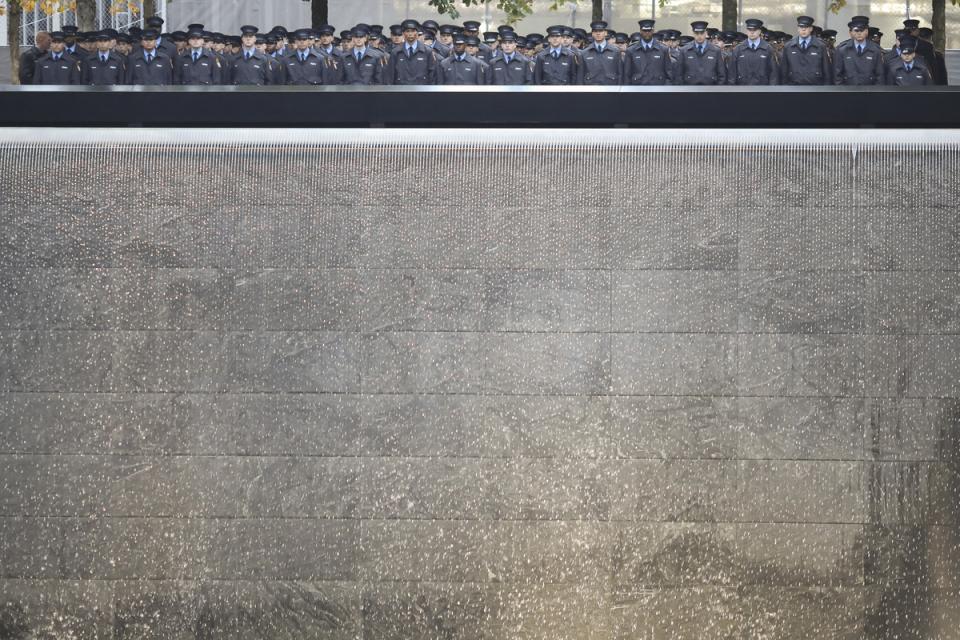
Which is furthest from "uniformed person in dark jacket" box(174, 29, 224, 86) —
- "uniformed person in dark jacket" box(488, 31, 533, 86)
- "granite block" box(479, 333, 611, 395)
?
"granite block" box(479, 333, 611, 395)

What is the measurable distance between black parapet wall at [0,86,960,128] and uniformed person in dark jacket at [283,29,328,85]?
4.01 metres

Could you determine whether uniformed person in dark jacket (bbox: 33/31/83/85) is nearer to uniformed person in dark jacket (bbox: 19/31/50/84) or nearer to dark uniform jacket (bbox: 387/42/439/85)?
uniformed person in dark jacket (bbox: 19/31/50/84)

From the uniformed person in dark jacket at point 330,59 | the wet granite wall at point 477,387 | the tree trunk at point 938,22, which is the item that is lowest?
the wet granite wall at point 477,387

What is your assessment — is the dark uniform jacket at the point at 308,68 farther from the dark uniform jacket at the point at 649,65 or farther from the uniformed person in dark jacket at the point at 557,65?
the dark uniform jacket at the point at 649,65

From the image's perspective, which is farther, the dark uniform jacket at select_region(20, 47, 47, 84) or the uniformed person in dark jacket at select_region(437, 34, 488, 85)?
the dark uniform jacket at select_region(20, 47, 47, 84)

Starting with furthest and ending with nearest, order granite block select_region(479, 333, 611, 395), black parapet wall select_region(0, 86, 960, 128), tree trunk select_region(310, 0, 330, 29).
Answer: tree trunk select_region(310, 0, 330, 29), granite block select_region(479, 333, 611, 395), black parapet wall select_region(0, 86, 960, 128)

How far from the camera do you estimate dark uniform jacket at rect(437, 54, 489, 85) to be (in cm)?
1232

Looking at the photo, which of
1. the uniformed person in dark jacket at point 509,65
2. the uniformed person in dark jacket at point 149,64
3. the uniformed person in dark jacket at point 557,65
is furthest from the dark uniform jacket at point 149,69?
the uniformed person in dark jacket at point 557,65

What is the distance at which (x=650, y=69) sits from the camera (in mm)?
13055

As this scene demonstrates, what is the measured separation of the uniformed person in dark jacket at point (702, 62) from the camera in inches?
501

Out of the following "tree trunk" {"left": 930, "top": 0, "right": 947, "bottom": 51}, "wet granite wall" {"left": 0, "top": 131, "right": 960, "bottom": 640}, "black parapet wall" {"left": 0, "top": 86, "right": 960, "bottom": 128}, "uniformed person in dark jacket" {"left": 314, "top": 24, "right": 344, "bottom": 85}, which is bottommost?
"wet granite wall" {"left": 0, "top": 131, "right": 960, "bottom": 640}

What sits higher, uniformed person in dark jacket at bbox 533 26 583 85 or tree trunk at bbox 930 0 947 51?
tree trunk at bbox 930 0 947 51

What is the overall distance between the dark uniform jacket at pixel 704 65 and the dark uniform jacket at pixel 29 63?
6.24 m

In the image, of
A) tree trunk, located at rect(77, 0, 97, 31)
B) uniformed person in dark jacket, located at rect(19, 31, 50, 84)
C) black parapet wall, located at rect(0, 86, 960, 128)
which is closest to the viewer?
black parapet wall, located at rect(0, 86, 960, 128)
